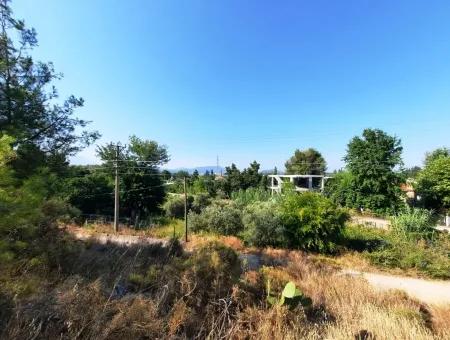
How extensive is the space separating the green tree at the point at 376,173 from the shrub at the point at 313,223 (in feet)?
46.2

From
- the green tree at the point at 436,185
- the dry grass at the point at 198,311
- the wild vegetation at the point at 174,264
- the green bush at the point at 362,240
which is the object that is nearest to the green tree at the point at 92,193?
the wild vegetation at the point at 174,264

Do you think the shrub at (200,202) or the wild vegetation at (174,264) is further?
the shrub at (200,202)

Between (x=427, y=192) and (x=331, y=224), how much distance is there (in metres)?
19.2

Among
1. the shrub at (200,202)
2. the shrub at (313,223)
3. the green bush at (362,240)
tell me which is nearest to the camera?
the shrub at (313,223)

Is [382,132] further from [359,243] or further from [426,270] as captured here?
[426,270]

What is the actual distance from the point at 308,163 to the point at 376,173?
77.9 feet

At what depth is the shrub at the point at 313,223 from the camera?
16203 mm

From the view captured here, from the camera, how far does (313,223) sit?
1617 cm

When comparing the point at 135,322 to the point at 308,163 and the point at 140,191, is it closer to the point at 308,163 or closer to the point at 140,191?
the point at 140,191

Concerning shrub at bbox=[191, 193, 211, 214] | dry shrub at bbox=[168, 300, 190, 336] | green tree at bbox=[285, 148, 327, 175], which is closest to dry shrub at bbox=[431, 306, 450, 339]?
dry shrub at bbox=[168, 300, 190, 336]

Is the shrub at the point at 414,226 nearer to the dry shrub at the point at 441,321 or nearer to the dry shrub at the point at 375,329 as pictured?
the dry shrub at the point at 441,321

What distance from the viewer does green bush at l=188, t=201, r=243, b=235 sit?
66.7 feet

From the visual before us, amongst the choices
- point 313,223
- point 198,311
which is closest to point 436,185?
point 313,223

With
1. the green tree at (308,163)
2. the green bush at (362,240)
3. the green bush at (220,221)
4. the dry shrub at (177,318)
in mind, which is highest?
the green tree at (308,163)
